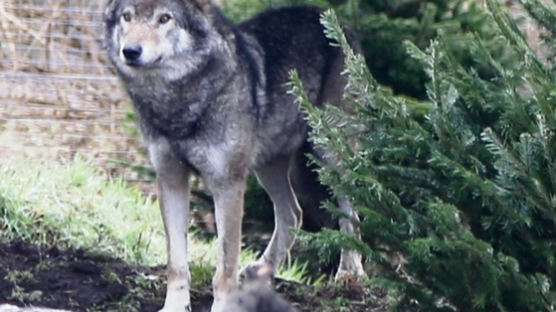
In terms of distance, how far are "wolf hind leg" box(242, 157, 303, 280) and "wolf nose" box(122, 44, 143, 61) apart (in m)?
1.54

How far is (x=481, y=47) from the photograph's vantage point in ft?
18.4

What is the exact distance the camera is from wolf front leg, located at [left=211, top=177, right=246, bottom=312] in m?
6.95

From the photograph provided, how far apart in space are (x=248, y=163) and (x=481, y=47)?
75.6 inches

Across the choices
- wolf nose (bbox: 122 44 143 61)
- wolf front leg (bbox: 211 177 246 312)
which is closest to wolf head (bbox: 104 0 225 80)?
wolf nose (bbox: 122 44 143 61)

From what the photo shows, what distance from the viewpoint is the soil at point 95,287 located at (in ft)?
22.2

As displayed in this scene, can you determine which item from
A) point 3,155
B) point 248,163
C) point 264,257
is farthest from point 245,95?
point 3,155

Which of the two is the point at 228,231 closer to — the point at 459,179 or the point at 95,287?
the point at 95,287

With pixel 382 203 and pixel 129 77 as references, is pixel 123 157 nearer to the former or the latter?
pixel 129 77

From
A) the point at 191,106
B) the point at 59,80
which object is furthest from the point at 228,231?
the point at 59,80

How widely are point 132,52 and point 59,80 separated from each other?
5079 mm

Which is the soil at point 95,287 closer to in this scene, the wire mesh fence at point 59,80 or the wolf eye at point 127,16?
the wolf eye at point 127,16

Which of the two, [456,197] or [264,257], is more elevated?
[456,197]

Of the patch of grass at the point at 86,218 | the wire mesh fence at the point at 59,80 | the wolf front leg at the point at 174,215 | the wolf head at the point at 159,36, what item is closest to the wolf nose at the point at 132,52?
the wolf head at the point at 159,36

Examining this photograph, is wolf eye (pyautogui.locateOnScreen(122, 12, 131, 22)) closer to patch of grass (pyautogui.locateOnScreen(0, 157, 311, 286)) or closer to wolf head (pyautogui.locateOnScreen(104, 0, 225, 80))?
wolf head (pyautogui.locateOnScreen(104, 0, 225, 80))
